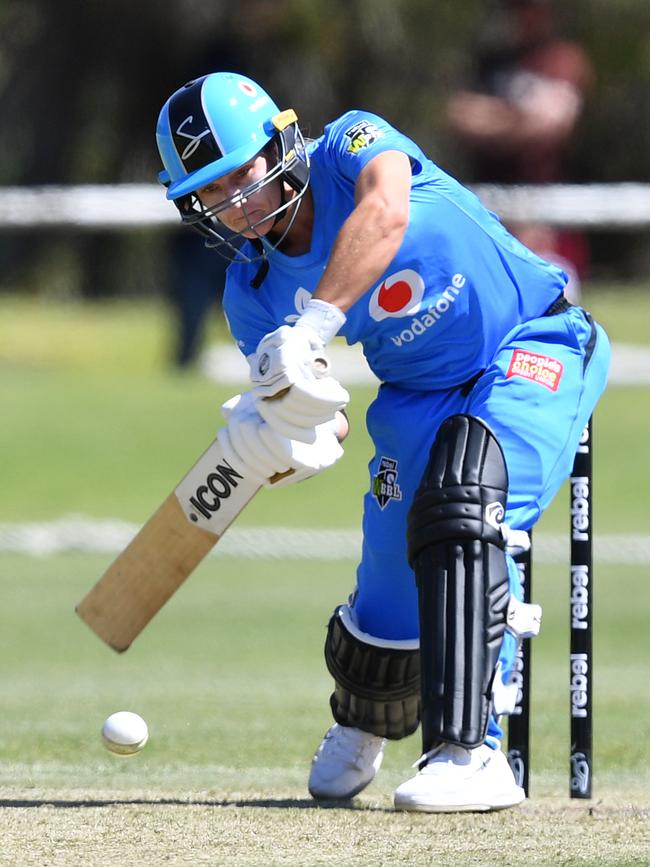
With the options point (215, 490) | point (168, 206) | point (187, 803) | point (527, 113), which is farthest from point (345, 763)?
point (527, 113)

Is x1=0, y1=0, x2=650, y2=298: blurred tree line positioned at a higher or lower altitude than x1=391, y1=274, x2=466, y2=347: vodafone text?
higher

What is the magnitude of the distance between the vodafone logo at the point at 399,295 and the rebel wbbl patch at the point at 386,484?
40cm

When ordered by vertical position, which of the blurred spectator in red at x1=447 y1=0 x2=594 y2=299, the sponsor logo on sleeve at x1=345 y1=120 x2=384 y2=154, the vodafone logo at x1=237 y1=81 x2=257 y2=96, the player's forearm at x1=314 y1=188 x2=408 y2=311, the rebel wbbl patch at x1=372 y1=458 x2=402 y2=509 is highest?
the blurred spectator in red at x1=447 y1=0 x2=594 y2=299

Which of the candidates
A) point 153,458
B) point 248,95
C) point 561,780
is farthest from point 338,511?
point 248,95

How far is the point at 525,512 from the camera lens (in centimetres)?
442

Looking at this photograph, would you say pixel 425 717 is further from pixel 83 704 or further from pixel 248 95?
pixel 83 704

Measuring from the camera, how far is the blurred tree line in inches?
912

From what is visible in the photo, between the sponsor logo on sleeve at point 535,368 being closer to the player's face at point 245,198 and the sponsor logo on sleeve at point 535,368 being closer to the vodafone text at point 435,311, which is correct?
the vodafone text at point 435,311

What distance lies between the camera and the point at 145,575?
456cm

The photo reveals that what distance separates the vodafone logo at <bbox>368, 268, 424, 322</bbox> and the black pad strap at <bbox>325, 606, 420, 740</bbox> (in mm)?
853

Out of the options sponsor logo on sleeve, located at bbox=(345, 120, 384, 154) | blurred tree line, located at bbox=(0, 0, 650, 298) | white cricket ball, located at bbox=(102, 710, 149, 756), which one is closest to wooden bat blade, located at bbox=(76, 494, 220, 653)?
white cricket ball, located at bbox=(102, 710, 149, 756)

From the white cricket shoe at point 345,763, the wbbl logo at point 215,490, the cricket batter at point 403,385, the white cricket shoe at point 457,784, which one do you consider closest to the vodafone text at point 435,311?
the cricket batter at point 403,385

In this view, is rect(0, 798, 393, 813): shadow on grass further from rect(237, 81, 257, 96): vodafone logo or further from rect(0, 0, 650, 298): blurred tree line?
rect(0, 0, 650, 298): blurred tree line

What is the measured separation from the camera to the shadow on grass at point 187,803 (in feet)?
14.5
